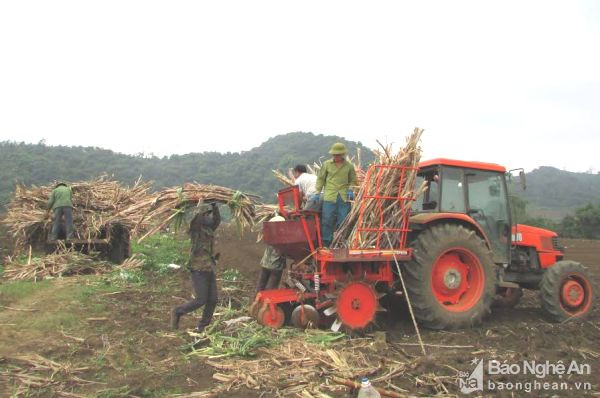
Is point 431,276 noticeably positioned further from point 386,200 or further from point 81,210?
point 81,210

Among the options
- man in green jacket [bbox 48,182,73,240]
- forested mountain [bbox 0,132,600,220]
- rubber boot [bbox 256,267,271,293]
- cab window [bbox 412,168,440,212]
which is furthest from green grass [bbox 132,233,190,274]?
forested mountain [bbox 0,132,600,220]

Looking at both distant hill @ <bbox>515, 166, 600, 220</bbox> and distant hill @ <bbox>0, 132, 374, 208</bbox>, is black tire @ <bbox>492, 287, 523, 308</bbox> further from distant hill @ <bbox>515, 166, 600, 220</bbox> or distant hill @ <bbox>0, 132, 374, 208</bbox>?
distant hill @ <bbox>515, 166, 600, 220</bbox>

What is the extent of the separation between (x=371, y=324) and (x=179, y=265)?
613cm

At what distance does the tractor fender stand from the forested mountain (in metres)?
25.8

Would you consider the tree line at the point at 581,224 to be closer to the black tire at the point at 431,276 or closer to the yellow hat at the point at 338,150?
the black tire at the point at 431,276

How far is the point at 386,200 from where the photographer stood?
6.39 metres

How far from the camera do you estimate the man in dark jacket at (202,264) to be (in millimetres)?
6020

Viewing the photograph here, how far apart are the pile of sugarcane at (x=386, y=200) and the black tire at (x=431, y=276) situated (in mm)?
406

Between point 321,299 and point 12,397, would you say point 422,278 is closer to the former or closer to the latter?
point 321,299

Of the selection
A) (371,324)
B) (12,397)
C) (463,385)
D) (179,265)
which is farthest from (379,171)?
(179,265)

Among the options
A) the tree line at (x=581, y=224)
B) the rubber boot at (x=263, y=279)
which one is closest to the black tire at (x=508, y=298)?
the rubber boot at (x=263, y=279)

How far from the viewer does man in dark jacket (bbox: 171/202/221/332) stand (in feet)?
19.7

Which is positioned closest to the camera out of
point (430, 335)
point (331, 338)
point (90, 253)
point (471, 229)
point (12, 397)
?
point (12, 397)

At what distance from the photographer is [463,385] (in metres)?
4.36
